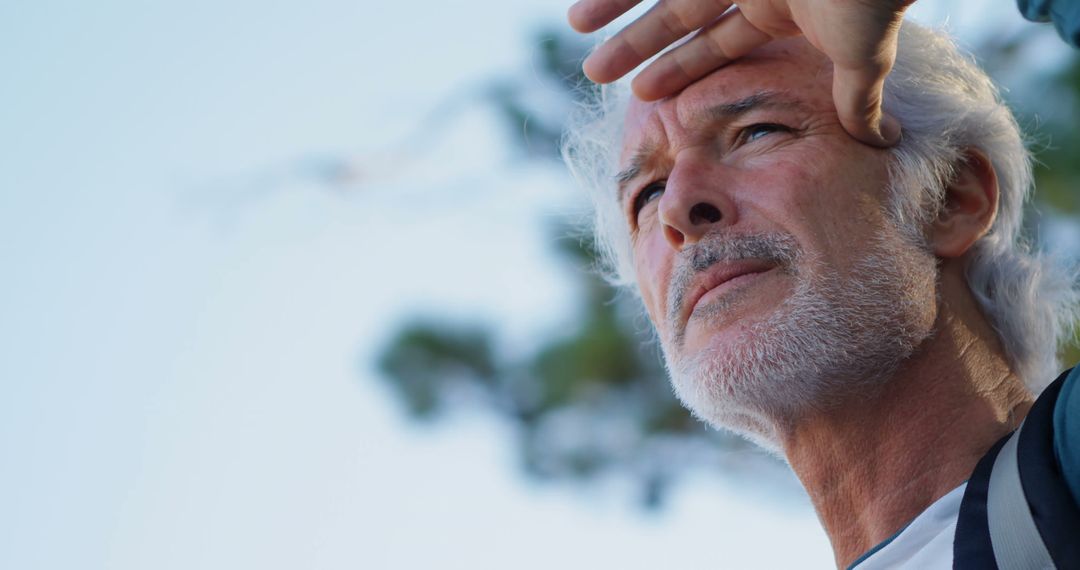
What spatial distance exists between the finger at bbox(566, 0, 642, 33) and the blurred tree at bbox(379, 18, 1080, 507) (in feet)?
10.0

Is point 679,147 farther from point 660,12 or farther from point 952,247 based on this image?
point 952,247

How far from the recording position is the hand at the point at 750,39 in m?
1.66

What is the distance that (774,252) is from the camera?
214 cm

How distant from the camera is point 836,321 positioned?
209cm

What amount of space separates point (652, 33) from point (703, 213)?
0.36 metres

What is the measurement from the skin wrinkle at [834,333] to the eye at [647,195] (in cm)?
17

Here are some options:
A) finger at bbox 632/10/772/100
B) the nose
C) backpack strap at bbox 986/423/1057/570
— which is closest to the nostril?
the nose

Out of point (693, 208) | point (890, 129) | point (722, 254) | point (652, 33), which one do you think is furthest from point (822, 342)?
point (652, 33)


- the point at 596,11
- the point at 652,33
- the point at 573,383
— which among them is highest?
the point at 596,11

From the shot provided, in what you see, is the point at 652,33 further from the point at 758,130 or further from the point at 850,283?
the point at 850,283

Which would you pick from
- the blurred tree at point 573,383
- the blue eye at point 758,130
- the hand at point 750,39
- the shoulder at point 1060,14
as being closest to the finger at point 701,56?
the hand at point 750,39

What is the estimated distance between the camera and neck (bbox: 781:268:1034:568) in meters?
2.00

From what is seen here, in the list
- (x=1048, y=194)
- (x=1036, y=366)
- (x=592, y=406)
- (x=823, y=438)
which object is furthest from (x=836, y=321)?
(x=592, y=406)

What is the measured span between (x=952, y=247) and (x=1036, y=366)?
30cm
